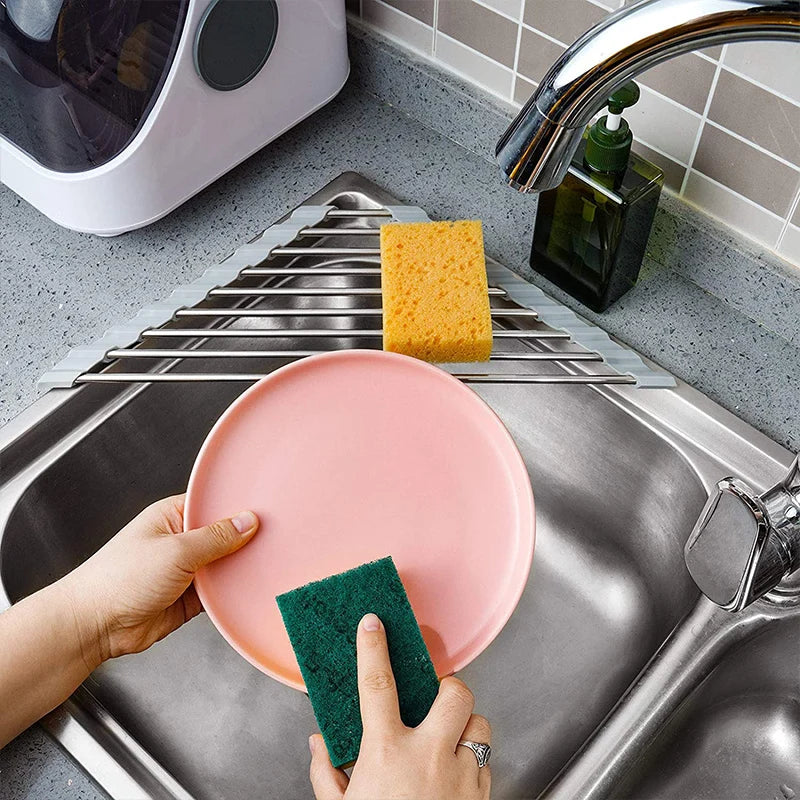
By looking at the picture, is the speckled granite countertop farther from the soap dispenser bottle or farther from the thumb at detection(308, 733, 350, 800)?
the thumb at detection(308, 733, 350, 800)

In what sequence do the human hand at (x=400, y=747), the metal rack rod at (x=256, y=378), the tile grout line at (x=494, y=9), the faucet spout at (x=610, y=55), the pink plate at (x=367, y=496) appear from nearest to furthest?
the faucet spout at (x=610, y=55) → the human hand at (x=400, y=747) → the pink plate at (x=367, y=496) → the metal rack rod at (x=256, y=378) → the tile grout line at (x=494, y=9)

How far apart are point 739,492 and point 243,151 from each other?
59cm

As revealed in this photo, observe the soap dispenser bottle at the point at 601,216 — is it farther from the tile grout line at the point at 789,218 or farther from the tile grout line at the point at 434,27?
the tile grout line at the point at 434,27

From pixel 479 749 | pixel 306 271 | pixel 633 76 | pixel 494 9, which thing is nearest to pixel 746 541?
pixel 479 749

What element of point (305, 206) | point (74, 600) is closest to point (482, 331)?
point (305, 206)

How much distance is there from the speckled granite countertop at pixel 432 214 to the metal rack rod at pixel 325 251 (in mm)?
61

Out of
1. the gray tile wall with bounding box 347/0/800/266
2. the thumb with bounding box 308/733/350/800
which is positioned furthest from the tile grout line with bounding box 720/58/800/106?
the thumb with bounding box 308/733/350/800

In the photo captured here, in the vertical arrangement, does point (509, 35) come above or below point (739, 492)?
above

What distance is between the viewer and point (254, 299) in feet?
2.94

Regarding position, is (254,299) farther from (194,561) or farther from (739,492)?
(739,492)

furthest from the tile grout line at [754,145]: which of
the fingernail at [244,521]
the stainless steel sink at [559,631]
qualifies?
the fingernail at [244,521]

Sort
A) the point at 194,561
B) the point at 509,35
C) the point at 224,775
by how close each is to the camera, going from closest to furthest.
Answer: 1. the point at 194,561
2. the point at 224,775
3. the point at 509,35

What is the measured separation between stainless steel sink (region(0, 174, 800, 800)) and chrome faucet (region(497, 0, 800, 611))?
11cm

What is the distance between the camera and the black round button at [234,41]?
31.4 inches
